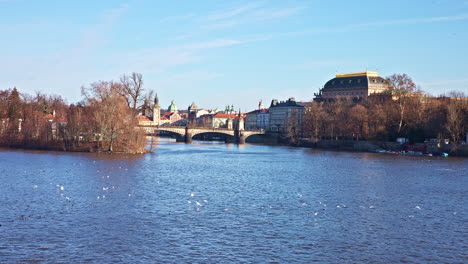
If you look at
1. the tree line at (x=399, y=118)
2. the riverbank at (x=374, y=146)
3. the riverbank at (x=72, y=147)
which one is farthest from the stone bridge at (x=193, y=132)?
the riverbank at (x=72, y=147)

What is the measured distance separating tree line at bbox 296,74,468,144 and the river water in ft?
137

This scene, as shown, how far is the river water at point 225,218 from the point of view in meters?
18.4

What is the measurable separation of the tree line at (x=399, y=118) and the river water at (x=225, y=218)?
41.8 meters

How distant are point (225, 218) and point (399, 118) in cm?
7318

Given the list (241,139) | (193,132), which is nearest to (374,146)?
(241,139)

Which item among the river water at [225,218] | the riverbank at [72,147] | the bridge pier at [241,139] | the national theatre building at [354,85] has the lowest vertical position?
the river water at [225,218]

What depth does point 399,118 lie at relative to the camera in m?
90.8

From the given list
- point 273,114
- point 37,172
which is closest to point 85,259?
point 37,172

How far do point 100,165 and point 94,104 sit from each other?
1989cm

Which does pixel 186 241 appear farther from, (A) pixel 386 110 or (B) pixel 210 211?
(A) pixel 386 110

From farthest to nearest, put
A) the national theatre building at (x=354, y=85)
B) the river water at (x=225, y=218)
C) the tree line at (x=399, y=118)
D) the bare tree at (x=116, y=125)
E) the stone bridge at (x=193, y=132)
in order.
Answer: the national theatre building at (x=354, y=85), the stone bridge at (x=193, y=132), the tree line at (x=399, y=118), the bare tree at (x=116, y=125), the river water at (x=225, y=218)

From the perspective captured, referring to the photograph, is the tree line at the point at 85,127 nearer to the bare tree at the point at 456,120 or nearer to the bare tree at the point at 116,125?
the bare tree at the point at 116,125

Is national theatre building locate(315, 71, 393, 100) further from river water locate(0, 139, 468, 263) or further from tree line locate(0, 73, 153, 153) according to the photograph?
river water locate(0, 139, 468, 263)

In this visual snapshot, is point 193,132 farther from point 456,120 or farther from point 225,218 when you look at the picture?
point 225,218
